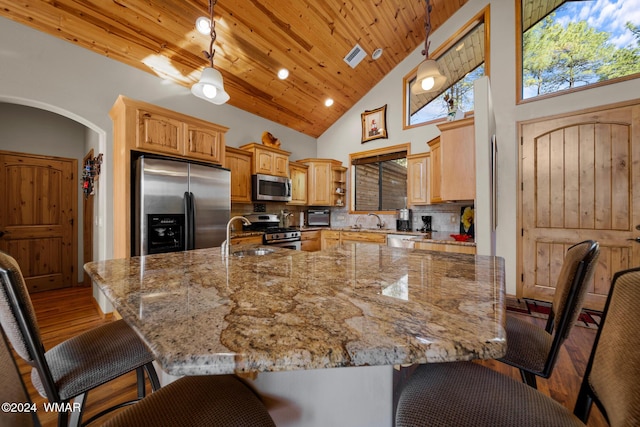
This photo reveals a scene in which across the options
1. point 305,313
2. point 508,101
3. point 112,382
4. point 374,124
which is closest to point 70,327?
point 112,382

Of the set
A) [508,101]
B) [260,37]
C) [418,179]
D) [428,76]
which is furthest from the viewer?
[418,179]

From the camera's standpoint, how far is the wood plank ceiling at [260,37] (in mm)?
2463

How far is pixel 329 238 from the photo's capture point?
4.70 meters

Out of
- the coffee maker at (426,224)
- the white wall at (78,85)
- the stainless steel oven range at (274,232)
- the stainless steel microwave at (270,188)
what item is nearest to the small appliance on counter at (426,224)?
the coffee maker at (426,224)

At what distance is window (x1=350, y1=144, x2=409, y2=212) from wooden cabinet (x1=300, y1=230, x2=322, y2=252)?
101 cm

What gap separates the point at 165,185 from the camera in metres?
2.59

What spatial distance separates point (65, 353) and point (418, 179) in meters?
4.17

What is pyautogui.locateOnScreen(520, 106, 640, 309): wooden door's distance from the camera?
2657 mm

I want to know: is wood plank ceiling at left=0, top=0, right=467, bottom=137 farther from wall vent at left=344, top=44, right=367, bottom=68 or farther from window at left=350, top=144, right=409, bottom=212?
window at left=350, top=144, right=409, bottom=212

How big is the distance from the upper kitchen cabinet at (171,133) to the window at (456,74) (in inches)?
128

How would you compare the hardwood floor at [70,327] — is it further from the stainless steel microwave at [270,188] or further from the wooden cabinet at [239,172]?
the stainless steel microwave at [270,188]

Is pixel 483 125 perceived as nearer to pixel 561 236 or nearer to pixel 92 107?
pixel 561 236

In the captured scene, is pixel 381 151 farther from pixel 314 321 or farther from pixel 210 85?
pixel 314 321

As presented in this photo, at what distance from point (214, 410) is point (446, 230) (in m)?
4.03
